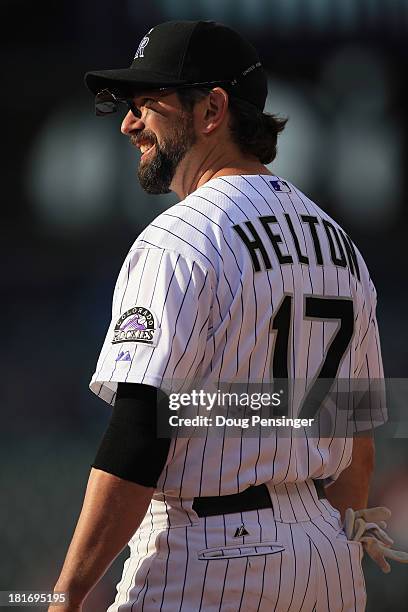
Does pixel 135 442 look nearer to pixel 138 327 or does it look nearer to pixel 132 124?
pixel 138 327

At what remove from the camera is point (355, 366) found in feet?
5.78

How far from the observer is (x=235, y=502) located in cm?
150

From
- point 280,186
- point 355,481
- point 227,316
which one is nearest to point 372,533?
point 355,481

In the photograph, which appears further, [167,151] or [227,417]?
[167,151]

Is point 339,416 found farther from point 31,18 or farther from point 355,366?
point 31,18

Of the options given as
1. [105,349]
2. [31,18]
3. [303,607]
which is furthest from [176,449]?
[31,18]

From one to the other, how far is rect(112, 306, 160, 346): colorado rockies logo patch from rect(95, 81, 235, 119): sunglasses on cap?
0.48 m

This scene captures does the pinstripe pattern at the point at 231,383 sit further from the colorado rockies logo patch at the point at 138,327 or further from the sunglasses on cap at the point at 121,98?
the sunglasses on cap at the point at 121,98

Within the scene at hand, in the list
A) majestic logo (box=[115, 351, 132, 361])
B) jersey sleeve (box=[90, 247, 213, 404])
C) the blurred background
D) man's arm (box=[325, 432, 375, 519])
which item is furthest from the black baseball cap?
the blurred background

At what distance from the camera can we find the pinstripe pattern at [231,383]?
1.46 metres

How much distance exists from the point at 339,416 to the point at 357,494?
197mm

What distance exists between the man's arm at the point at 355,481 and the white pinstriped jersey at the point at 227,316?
6.3 inches

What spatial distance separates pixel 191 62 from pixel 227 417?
2.11ft
